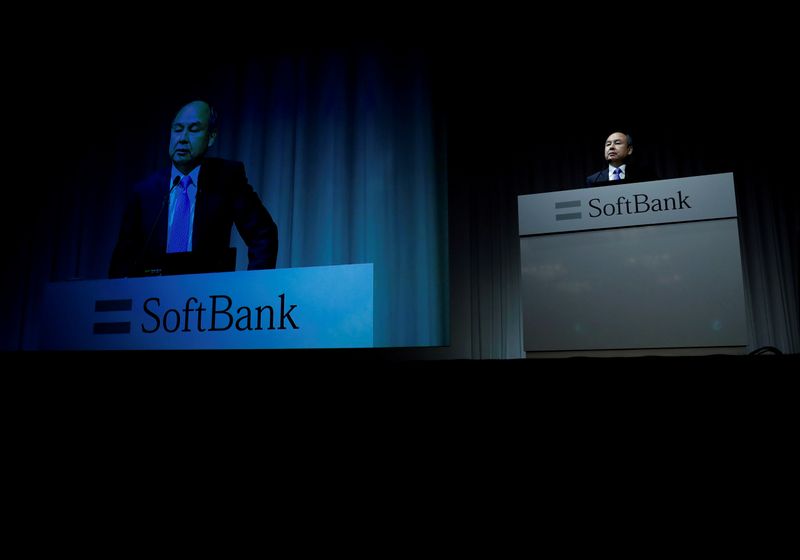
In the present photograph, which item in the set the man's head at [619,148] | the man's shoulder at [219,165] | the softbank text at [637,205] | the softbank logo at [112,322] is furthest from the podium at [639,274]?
the man's shoulder at [219,165]

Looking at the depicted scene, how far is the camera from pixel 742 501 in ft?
2.23

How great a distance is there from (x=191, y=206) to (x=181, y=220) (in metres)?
0.09

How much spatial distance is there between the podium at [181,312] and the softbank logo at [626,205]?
89 cm

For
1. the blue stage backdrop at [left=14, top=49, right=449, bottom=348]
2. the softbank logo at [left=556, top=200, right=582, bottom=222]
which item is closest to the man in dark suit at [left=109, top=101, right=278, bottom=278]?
the blue stage backdrop at [left=14, top=49, right=449, bottom=348]

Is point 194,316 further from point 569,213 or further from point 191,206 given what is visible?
point 191,206

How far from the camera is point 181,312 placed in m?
1.81

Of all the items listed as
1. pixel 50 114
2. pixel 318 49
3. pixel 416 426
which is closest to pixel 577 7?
pixel 318 49

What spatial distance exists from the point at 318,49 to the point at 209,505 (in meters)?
4.07

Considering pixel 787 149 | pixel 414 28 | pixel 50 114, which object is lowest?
pixel 787 149

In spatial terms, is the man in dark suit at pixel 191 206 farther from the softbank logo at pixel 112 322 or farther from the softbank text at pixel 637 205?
the softbank text at pixel 637 205

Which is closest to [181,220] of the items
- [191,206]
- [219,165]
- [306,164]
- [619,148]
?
[191,206]

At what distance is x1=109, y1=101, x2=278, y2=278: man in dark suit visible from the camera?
2932mm

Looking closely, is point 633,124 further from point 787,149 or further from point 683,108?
point 787,149

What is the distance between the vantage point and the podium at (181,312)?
Result: 1.78 meters
